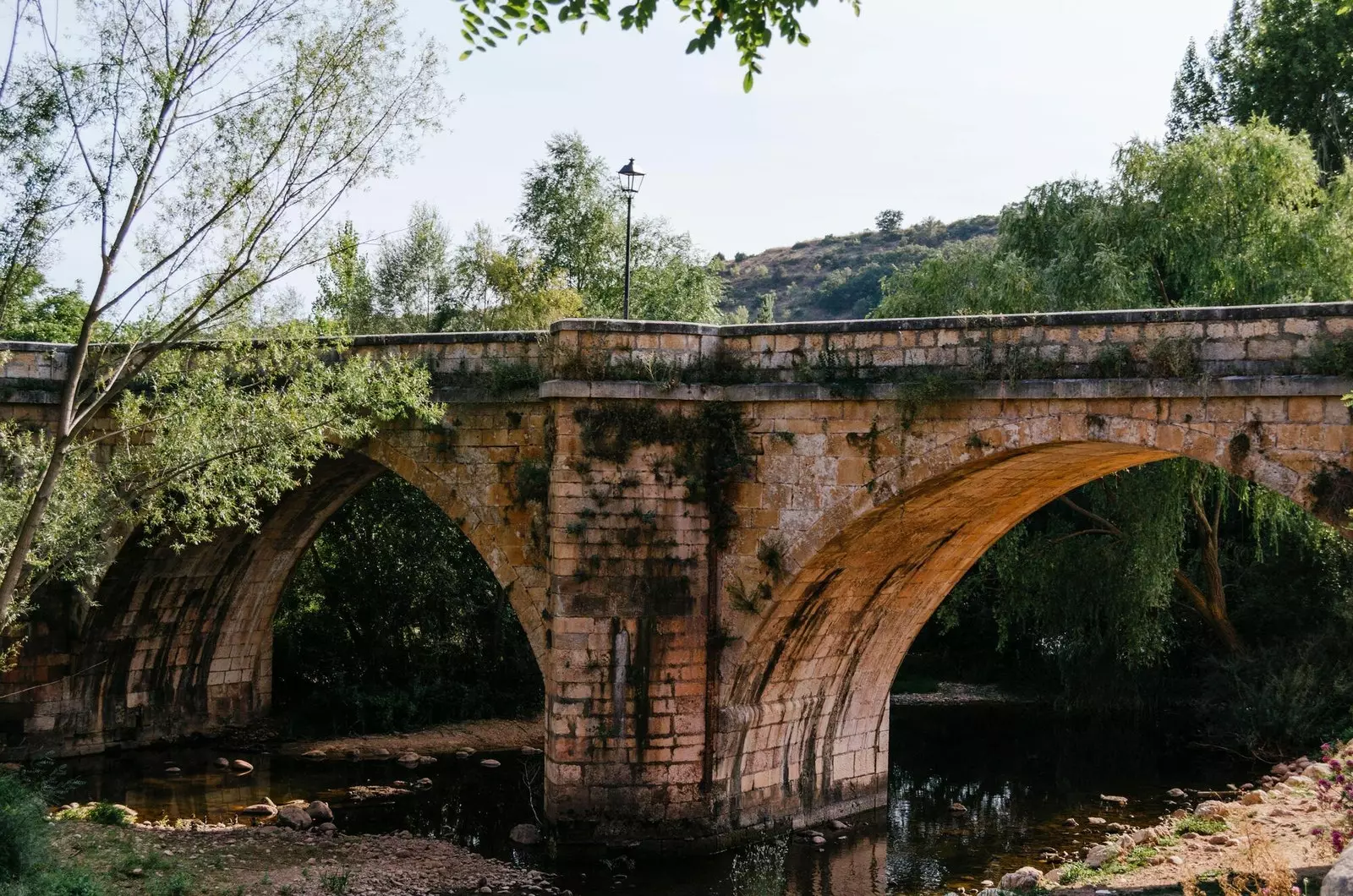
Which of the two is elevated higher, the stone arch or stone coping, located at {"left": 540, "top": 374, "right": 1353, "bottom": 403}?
stone coping, located at {"left": 540, "top": 374, "right": 1353, "bottom": 403}

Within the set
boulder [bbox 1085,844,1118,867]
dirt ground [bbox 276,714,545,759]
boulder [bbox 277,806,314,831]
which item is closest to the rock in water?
boulder [bbox 277,806,314,831]

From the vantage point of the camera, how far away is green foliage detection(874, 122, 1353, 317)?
16578 millimetres

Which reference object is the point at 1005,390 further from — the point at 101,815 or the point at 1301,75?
the point at 1301,75

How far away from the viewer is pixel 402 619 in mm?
21188

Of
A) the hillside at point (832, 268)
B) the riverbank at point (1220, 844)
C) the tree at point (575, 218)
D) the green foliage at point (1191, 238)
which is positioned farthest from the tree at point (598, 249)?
the hillside at point (832, 268)

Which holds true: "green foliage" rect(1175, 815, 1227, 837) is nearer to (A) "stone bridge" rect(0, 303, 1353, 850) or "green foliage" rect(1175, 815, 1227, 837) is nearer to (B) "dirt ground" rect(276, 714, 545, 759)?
(A) "stone bridge" rect(0, 303, 1353, 850)

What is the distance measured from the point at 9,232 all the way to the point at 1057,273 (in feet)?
40.2

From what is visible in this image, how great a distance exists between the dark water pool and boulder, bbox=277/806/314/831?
0.45 metres

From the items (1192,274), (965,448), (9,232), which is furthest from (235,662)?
(1192,274)

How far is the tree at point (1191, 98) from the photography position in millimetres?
26406

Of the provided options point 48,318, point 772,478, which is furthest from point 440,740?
point 48,318

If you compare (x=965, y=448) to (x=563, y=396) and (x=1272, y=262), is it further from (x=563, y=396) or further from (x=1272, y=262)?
(x=1272, y=262)

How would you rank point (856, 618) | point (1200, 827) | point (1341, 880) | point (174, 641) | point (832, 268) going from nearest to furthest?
point (1341, 880) → point (1200, 827) → point (856, 618) → point (174, 641) → point (832, 268)

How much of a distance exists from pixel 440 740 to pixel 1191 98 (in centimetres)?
1896
